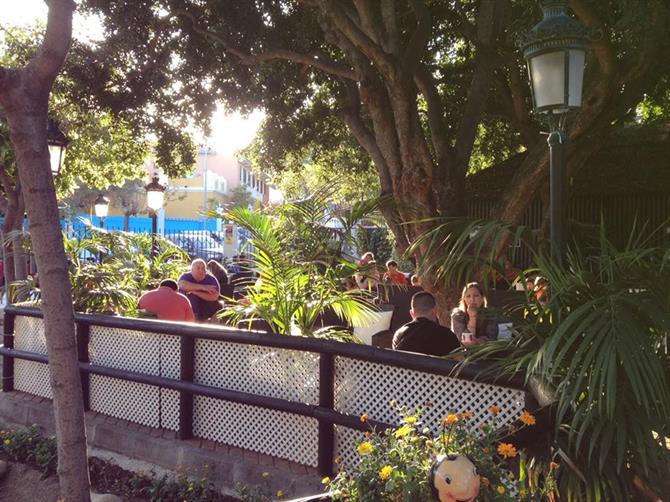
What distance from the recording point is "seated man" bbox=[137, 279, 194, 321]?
273 inches

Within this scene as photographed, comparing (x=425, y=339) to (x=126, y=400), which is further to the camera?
(x=126, y=400)

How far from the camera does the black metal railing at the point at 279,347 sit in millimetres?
3921

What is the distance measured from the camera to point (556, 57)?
4.50 m

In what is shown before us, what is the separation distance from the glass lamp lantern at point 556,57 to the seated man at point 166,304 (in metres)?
4.08

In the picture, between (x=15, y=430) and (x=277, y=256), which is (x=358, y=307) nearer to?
(x=277, y=256)

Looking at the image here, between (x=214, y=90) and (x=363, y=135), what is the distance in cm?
364

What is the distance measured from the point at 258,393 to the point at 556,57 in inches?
122

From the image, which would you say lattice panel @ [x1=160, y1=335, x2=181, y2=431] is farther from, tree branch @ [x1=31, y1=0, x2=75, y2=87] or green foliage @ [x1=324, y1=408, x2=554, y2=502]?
green foliage @ [x1=324, y1=408, x2=554, y2=502]

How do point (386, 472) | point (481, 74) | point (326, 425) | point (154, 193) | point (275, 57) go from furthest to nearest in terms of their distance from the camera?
1. point (154, 193)
2. point (275, 57)
3. point (481, 74)
4. point (326, 425)
5. point (386, 472)

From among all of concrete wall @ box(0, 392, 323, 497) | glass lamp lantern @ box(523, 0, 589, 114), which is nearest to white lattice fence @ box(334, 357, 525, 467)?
concrete wall @ box(0, 392, 323, 497)

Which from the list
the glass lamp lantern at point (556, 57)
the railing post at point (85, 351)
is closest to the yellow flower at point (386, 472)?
the glass lamp lantern at point (556, 57)

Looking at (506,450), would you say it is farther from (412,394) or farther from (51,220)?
(51,220)

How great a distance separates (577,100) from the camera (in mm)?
4582

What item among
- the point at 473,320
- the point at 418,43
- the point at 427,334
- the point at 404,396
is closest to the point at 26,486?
the point at 404,396
